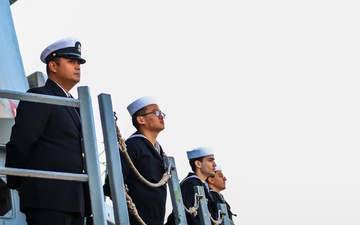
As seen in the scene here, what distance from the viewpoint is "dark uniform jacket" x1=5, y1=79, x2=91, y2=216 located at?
4.57 metres

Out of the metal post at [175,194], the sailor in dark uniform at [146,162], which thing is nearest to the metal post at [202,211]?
the sailor in dark uniform at [146,162]

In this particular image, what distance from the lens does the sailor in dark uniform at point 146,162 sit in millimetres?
5711

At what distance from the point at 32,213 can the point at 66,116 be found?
588 millimetres

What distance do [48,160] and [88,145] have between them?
1.21ft

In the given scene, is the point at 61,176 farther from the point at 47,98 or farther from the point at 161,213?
the point at 161,213

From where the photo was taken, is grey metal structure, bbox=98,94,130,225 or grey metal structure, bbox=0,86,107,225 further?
grey metal structure, bbox=98,94,130,225

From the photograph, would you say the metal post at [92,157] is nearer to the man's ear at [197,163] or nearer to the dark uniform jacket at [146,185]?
the dark uniform jacket at [146,185]

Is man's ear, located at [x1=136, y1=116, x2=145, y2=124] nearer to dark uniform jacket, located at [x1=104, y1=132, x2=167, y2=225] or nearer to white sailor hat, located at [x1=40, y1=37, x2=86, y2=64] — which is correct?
dark uniform jacket, located at [x1=104, y1=132, x2=167, y2=225]

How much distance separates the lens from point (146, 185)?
5.75 metres

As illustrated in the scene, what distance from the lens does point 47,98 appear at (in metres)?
4.29

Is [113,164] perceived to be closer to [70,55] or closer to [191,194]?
[70,55]

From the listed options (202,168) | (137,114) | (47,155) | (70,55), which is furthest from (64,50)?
(202,168)

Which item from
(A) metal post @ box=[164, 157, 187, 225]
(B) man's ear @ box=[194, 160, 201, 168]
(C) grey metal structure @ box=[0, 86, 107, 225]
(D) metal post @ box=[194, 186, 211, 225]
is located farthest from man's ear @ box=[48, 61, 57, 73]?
(B) man's ear @ box=[194, 160, 201, 168]

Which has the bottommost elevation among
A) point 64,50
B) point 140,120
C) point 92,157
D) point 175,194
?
point 92,157
